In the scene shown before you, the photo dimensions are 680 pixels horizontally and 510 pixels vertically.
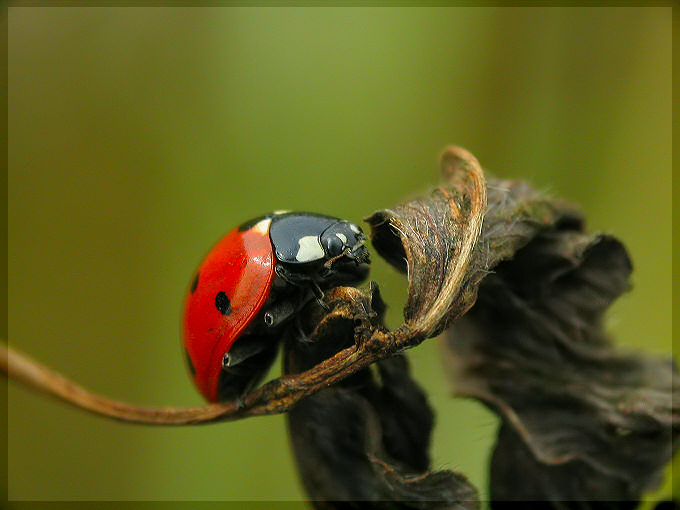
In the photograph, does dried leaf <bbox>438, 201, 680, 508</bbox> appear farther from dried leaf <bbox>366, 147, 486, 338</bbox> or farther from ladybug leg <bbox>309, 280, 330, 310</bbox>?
ladybug leg <bbox>309, 280, 330, 310</bbox>

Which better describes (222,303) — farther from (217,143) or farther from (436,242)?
(217,143)

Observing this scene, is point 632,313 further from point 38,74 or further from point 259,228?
point 38,74

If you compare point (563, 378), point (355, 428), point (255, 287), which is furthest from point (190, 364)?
point (563, 378)

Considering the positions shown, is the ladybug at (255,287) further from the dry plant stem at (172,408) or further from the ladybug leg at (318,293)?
the dry plant stem at (172,408)

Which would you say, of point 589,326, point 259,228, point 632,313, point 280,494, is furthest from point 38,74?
point 632,313

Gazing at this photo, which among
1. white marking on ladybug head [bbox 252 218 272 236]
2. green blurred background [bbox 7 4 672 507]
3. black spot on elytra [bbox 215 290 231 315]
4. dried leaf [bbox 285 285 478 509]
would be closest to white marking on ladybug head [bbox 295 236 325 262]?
white marking on ladybug head [bbox 252 218 272 236]

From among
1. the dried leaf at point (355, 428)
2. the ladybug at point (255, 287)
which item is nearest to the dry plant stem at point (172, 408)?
the dried leaf at point (355, 428)
